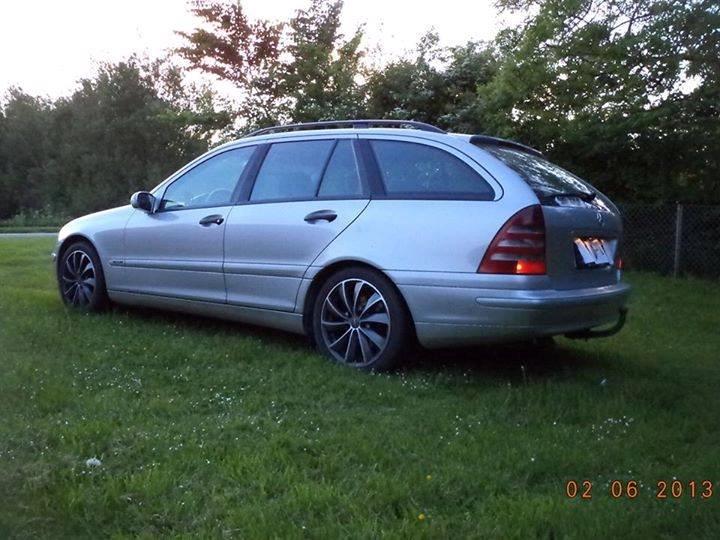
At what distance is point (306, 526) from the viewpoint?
3.44m

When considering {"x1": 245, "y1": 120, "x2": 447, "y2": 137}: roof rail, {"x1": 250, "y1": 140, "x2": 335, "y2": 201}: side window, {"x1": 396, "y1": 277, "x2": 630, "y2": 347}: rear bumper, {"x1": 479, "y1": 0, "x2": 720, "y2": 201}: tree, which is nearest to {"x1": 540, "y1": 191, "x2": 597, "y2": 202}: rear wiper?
{"x1": 396, "y1": 277, "x2": 630, "y2": 347}: rear bumper

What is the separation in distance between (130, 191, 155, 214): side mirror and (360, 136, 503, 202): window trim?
1963 millimetres

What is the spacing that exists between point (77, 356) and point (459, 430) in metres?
2.74

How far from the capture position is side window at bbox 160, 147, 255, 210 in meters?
6.83

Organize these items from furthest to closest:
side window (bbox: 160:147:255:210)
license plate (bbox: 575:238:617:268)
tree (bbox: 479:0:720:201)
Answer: tree (bbox: 479:0:720:201) → side window (bbox: 160:147:255:210) → license plate (bbox: 575:238:617:268)

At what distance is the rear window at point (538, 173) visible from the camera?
18.2 ft

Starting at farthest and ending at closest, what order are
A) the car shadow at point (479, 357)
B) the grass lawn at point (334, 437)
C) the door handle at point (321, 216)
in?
the door handle at point (321, 216)
the car shadow at point (479, 357)
the grass lawn at point (334, 437)

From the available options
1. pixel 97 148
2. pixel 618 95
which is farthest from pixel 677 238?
pixel 97 148

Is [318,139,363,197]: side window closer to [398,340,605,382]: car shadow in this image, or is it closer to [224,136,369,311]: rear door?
[224,136,369,311]: rear door

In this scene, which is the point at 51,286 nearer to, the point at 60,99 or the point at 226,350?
the point at 226,350

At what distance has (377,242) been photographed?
568 cm

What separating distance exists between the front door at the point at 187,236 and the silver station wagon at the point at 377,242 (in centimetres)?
1
